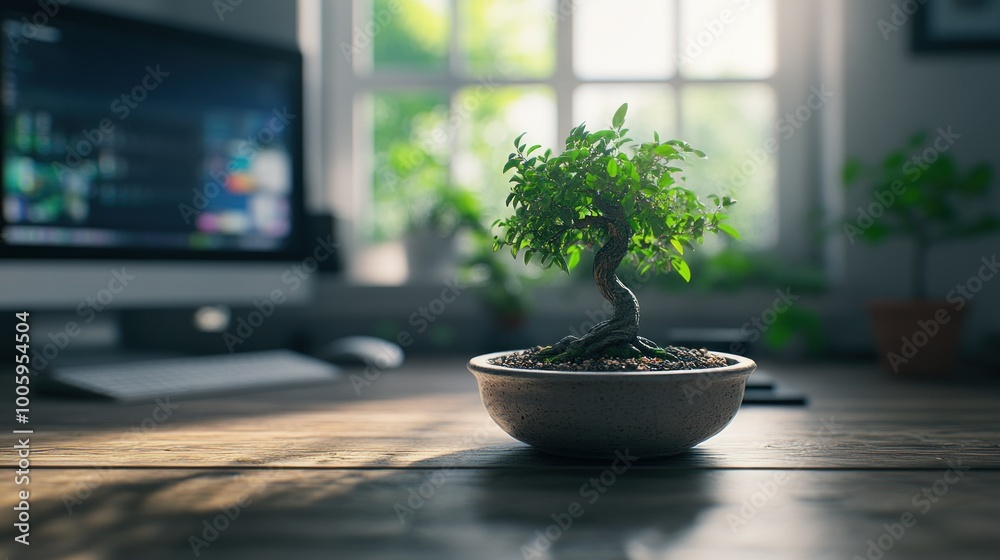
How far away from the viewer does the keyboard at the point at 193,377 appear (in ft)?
4.26

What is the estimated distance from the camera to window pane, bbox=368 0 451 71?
2369 millimetres

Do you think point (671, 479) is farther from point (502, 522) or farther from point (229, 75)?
point (229, 75)

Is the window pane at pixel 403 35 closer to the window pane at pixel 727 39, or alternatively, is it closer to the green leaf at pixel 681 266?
the window pane at pixel 727 39

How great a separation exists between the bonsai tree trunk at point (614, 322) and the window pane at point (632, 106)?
1.53 meters

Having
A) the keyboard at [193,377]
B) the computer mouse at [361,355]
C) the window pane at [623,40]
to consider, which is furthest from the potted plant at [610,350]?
the window pane at [623,40]

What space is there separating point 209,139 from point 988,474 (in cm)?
151

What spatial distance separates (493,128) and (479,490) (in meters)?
1.80

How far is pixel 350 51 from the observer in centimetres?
239

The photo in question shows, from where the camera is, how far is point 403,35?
238 centimetres

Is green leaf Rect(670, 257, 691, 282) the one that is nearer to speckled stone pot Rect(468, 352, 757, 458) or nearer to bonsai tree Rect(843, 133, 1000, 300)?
speckled stone pot Rect(468, 352, 757, 458)

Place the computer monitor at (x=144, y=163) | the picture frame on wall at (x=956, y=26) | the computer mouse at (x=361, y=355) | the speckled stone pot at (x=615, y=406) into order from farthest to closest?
the picture frame on wall at (x=956, y=26) → the computer mouse at (x=361, y=355) → the computer monitor at (x=144, y=163) → the speckled stone pot at (x=615, y=406)

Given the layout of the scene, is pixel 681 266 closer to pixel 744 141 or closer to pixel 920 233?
pixel 920 233

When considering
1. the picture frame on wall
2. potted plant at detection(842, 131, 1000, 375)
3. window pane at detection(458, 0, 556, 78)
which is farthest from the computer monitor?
the picture frame on wall

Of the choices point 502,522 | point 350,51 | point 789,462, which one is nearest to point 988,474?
point 789,462
